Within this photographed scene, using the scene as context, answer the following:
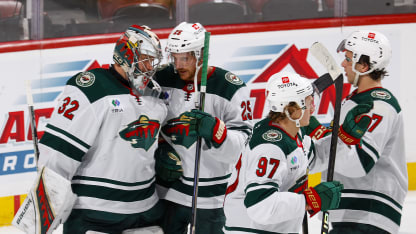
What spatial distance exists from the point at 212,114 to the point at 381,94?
69cm

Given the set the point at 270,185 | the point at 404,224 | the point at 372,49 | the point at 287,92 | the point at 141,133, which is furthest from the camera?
the point at 404,224

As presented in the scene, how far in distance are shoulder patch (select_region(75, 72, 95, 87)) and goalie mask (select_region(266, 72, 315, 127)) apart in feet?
2.11

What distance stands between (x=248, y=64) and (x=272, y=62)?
0.59 ft

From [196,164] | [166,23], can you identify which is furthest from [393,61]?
[196,164]

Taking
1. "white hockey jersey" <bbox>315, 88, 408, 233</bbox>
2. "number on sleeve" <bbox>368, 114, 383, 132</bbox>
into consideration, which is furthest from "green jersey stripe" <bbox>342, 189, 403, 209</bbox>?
"number on sleeve" <bbox>368, 114, 383, 132</bbox>

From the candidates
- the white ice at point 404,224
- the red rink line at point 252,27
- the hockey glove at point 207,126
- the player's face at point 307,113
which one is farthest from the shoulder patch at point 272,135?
the red rink line at point 252,27

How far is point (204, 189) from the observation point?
111 inches

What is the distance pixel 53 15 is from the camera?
4.61m

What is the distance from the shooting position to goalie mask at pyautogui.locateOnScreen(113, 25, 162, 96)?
2422mm

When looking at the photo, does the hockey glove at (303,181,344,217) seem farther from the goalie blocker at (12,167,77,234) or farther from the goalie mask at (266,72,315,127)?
the goalie blocker at (12,167,77,234)

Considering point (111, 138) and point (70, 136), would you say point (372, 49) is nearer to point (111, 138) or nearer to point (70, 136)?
point (111, 138)

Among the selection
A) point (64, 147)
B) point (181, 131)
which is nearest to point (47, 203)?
point (64, 147)

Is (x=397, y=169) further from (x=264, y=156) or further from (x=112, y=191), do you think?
(x=112, y=191)

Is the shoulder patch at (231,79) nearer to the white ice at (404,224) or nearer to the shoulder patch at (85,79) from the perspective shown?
the shoulder patch at (85,79)
